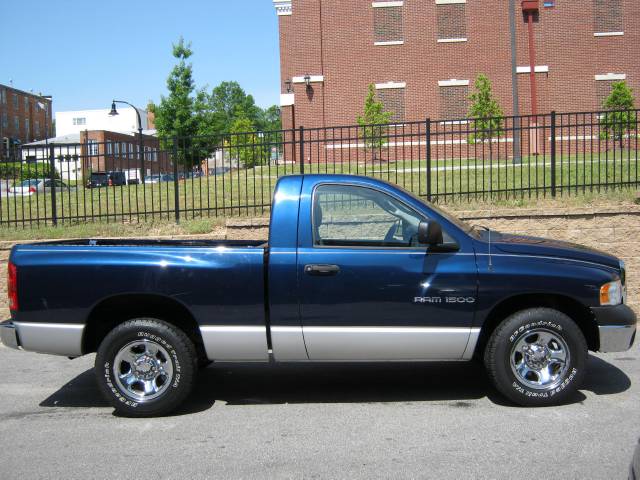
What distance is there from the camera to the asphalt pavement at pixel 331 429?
15.0 feet

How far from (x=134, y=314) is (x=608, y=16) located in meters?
29.7

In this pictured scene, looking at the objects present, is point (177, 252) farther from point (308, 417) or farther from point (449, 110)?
point (449, 110)

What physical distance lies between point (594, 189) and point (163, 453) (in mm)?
9691

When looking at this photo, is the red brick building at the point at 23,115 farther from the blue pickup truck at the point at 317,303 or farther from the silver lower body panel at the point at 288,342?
the silver lower body panel at the point at 288,342

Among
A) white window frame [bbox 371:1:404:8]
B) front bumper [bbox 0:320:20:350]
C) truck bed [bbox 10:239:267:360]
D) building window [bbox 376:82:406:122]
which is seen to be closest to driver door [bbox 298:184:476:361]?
truck bed [bbox 10:239:267:360]

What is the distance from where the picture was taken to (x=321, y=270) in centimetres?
553

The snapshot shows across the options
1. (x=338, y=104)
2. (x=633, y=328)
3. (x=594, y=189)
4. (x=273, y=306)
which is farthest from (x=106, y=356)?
(x=338, y=104)

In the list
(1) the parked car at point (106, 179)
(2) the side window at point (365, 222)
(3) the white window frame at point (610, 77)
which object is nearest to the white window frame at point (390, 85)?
(3) the white window frame at point (610, 77)

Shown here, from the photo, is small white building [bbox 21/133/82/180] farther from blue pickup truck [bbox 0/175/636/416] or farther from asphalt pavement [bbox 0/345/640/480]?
blue pickup truck [bbox 0/175/636/416]

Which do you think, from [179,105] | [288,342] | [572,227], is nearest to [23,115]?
[179,105]

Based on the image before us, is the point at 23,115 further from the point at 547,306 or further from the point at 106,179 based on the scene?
the point at 547,306

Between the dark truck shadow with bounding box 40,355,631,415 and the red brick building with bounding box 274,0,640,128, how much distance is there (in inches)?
937

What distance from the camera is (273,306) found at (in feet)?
18.2

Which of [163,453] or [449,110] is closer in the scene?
[163,453]
